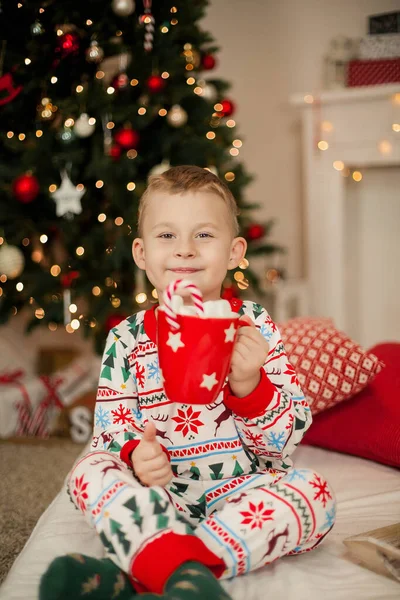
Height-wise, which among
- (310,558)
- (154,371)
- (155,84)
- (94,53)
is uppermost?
(94,53)

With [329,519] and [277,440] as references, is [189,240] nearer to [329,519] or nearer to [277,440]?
[277,440]

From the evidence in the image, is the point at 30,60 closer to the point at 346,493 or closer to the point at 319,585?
the point at 346,493

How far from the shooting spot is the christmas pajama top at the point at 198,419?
41.1 inches

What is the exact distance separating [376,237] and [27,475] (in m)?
1.98

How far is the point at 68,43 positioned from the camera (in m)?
2.18

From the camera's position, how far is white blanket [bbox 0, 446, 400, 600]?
85 cm

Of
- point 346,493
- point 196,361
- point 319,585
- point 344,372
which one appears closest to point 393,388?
point 344,372

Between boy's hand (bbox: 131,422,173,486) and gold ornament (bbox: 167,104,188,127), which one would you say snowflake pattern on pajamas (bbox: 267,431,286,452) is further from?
gold ornament (bbox: 167,104,188,127)

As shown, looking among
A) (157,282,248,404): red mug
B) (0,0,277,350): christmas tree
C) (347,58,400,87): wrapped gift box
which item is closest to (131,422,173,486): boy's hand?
(157,282,248,404): red mug

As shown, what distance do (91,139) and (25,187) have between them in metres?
0.34

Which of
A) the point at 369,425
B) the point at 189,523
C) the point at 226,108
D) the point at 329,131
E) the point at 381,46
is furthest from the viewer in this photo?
the point at 329,131

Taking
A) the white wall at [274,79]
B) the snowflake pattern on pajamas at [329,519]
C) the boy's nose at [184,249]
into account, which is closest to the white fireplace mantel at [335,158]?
the white wall at [274,79]

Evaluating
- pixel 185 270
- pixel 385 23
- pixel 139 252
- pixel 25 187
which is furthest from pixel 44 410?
pixel 385 23

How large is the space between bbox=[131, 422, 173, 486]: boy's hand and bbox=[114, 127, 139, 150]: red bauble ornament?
150cm
